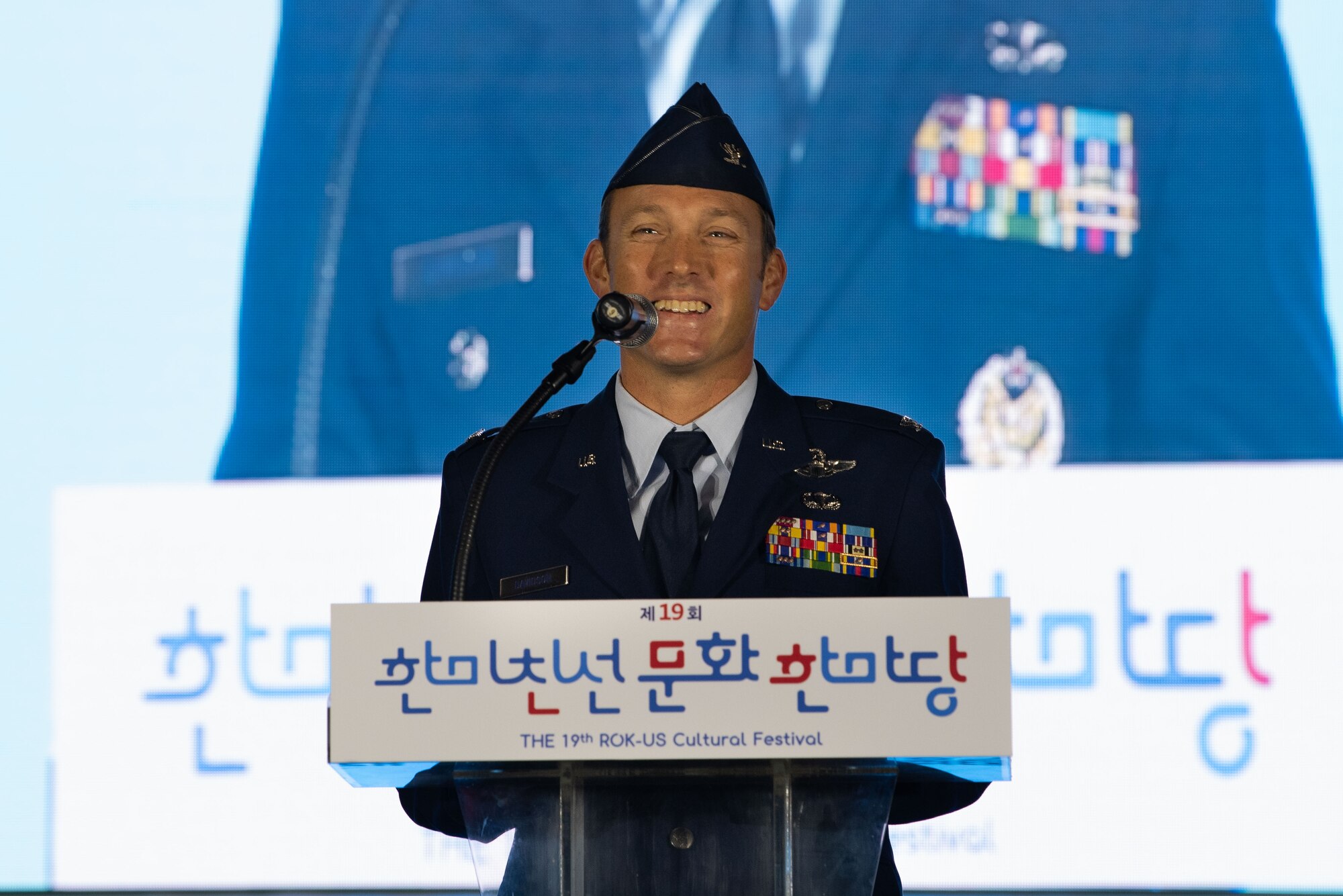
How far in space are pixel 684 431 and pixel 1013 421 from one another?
1.53 m

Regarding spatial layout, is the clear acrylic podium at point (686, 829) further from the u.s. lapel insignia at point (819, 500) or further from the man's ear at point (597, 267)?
the man's ear at point (597, 267)

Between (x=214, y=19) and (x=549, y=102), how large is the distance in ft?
2.55

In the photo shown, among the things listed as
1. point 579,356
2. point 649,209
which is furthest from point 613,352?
point 579,356

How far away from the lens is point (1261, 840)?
3.21m

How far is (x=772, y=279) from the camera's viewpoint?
218 cm

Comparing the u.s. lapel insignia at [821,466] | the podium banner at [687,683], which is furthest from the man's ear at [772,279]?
the podium banner at [687,683]

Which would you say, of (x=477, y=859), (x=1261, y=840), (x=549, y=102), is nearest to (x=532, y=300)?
(x=549, y=102)

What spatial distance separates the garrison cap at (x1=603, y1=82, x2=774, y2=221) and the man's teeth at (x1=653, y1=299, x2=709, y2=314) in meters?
0.15

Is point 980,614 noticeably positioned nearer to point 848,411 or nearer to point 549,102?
point 848,411

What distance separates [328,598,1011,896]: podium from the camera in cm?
137

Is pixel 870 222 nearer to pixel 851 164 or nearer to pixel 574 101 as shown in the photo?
pixel 851 164

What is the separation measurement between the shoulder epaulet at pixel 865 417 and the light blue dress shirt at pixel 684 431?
0.09 m


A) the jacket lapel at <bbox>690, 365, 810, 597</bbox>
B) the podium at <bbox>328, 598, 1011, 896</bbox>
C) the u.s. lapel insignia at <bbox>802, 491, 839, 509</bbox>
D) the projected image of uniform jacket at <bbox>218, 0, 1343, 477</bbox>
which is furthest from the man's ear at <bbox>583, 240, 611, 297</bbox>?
the projected image of uniform jacket at <bbox>218, 0, 1343, 477</bbox>

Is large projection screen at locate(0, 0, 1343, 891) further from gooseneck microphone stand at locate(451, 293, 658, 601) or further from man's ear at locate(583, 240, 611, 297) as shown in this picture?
gooseneck microphone stand at locate(451, 293, 658, 601)
